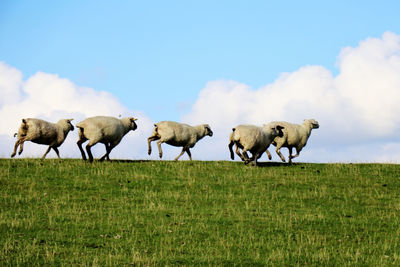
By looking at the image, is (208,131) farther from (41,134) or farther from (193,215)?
(193,215)

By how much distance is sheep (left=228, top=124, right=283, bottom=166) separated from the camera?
26.2 m

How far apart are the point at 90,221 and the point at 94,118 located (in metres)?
11.9

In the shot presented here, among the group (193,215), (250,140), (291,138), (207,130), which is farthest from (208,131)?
(193,215)

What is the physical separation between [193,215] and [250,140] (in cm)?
1064

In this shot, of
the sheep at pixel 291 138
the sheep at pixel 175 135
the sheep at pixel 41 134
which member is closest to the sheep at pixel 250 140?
the sheep at pixel 291 138

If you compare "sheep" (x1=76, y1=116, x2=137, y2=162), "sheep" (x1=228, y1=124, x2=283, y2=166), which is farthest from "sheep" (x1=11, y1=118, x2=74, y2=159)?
"sheep" (x1=228, y1=124, x2=283, y2=166)

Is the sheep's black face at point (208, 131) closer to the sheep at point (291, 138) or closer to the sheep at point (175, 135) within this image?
the sheep at point (175, 135)

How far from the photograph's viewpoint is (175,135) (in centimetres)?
2895

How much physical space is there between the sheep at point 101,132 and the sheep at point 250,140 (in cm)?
551

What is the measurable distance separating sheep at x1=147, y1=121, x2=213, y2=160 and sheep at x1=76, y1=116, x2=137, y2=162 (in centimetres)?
216

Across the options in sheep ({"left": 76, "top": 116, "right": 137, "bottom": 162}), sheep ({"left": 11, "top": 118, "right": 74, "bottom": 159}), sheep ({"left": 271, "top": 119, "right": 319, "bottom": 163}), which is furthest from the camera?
sheep ({"left": 271, "top": 119, "right": 319, "bottom": 163})

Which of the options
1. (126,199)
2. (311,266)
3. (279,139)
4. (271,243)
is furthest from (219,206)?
(279,139)

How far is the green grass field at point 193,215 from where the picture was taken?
1234 centimetres

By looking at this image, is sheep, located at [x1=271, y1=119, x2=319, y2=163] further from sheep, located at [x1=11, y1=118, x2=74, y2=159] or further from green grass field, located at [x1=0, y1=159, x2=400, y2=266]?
sheep, located at [x1=11, y1=118, x2=74, y2=159]
